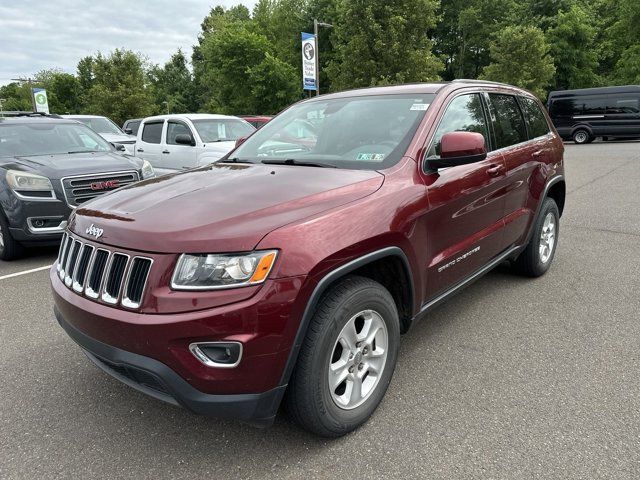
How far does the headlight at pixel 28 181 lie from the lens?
18.2ft

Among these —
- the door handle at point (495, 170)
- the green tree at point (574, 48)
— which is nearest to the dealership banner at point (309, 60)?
the door handle at point (495, 170)

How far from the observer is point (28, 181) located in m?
5.58

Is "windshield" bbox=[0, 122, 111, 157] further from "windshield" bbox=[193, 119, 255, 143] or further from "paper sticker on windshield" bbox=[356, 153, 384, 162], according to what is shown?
"paper sticker on windshield" bbox=[356, 153, 384, 162]

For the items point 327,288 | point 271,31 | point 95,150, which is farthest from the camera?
point 271,31

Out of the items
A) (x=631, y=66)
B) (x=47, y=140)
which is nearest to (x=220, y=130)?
(x=47, y=140)

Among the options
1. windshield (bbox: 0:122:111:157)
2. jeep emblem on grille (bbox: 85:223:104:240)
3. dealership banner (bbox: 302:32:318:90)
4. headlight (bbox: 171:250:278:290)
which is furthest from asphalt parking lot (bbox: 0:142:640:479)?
dealership banner (bbox: 302:32:318:90)

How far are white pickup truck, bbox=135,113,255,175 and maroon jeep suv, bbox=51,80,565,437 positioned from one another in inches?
238

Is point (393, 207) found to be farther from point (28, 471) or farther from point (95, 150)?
point (95, 150)

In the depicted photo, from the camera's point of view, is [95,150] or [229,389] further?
[95,150]

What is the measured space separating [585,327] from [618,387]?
0.84 metres

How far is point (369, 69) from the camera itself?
77.3 ft

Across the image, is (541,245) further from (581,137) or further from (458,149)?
(581,137)

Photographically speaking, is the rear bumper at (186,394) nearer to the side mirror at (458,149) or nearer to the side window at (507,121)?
the side mirror at (458,149)

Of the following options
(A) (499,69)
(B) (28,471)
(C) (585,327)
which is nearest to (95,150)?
(B) (28,471)
